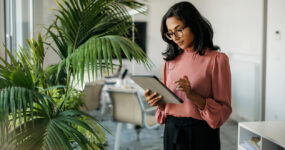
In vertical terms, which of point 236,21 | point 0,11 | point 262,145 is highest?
point 236,21

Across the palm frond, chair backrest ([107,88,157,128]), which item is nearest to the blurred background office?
chair backrest ([107,88,157,128])

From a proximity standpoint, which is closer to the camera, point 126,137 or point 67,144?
point 67,144

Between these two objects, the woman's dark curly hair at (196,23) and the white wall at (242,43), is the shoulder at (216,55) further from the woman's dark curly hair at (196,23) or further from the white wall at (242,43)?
the white wall at (242,43)

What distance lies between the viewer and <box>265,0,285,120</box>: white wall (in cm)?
413

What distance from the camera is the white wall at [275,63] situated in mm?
4129

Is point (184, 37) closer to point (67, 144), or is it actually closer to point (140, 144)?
point (67, 144)

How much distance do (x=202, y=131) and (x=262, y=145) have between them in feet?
2.63

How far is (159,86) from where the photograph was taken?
1.57 m

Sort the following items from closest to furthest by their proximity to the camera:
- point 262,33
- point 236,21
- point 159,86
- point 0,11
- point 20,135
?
point 20,135 → point 159,86 → point 0,11 → point 262,33 → point 236,21

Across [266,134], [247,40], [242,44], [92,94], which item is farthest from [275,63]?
[92,94]

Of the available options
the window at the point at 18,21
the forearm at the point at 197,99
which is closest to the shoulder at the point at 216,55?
the forearm at the point at 197,99

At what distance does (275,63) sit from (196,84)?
3071 millimetres

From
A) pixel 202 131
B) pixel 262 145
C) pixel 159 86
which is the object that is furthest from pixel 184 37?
pixel 262 145

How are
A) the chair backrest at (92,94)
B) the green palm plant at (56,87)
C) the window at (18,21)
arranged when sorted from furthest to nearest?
the chair backrest at (92,94)
the window at (18,21)
the green palm plant at (56,87)
